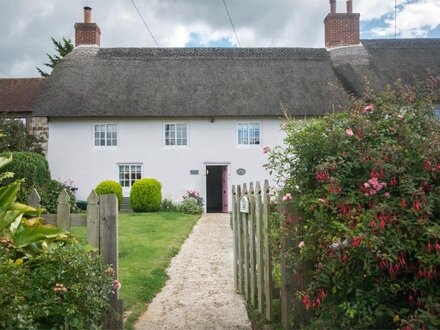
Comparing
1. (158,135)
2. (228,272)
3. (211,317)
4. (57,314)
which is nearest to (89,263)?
(57,314)

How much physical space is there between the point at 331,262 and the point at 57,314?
2.06 m

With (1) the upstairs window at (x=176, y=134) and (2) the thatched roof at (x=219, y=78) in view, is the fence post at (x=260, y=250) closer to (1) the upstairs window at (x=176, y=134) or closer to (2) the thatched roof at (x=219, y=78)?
(2) the thatched roof at (x=219, y=78)

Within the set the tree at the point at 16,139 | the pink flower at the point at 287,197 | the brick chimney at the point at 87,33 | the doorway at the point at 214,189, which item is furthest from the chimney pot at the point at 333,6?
the pink flower at the point at 287,197

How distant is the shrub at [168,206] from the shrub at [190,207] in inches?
13.6

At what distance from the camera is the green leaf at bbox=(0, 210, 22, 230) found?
11.1 ft

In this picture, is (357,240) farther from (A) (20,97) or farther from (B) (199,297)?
(A) (20,97)

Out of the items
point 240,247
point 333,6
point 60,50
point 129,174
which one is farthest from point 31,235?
point 60,50

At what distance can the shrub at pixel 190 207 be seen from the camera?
17.5m

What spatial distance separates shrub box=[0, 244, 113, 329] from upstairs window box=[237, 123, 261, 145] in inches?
644

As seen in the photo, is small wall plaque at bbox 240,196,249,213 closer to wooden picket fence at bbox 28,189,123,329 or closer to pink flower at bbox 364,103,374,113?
wooden picket fence at bbox 28,189,123,329

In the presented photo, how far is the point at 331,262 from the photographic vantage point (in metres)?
2.89

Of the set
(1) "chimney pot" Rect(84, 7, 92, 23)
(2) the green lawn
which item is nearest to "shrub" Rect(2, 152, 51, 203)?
(2) the green lawn

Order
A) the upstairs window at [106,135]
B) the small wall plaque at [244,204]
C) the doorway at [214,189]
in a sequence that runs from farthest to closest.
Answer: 1. the doorway at [214,189]
2. the upstairs window at [106,135]
3. the small wall plaque at [244,204]

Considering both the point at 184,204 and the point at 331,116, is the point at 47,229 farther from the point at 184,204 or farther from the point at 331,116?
the point at 184,204
